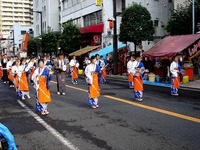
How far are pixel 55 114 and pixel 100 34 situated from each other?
26980 millimetres

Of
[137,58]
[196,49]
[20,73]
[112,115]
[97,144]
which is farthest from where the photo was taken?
[196,49]

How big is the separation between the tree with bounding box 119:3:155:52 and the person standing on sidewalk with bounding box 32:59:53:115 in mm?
15652

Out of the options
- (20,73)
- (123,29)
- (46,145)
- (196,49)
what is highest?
(123,29)

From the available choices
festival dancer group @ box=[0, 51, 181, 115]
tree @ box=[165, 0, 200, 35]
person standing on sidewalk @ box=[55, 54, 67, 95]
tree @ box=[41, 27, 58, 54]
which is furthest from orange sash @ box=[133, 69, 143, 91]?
tree @ box=[41, 27, 58, 54]

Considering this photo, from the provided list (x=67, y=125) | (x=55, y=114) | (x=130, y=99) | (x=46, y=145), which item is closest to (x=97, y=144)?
(x=46, y=145)

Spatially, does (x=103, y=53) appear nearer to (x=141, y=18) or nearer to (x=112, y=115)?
(x=141, y=18)

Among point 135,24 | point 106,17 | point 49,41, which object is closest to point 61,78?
point 135,24

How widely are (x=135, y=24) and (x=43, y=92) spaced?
638 inches

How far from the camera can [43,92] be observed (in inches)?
370

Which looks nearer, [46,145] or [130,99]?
[46,145]

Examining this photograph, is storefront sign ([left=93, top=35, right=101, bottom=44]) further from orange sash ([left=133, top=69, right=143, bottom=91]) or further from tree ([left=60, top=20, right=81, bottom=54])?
orange sash ([left=133, top=69, right=143, bottom=91])

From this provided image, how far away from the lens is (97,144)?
6.18 m

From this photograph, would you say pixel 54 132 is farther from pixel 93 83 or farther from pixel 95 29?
pixel 95 29

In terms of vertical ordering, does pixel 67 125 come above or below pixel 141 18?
below
